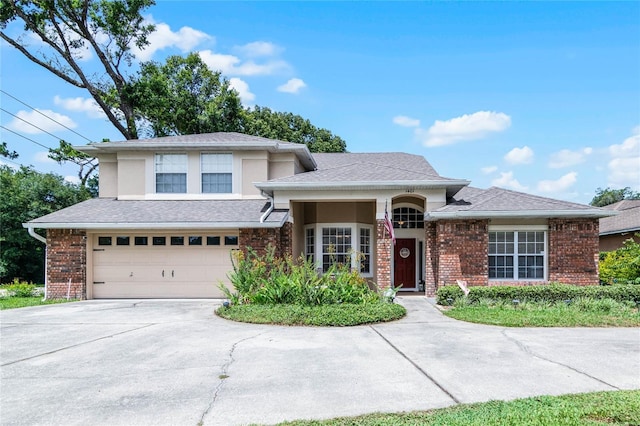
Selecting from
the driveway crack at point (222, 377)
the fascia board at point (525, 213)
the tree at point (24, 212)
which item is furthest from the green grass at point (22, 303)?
the fascia board at point (525, 213)

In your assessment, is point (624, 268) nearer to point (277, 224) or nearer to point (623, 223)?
point (623, 223)

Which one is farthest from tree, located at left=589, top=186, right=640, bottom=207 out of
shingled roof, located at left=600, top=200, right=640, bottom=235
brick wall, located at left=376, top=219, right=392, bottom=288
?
brick wall, located at left=376, top=219, right=392, bottom=288

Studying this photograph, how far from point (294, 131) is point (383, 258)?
2624 centimetres

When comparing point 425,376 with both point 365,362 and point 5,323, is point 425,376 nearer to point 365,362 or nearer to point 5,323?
point 365,362

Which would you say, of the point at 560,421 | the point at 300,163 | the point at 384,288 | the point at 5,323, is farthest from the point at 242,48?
the point at 560,421

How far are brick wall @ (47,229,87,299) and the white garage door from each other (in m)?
0.47

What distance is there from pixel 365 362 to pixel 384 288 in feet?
25.0

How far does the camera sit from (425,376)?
6012 millimetres

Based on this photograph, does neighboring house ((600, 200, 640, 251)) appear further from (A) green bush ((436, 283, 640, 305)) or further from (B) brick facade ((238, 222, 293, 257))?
(B) brick facade ((238, 222, 293, 257))

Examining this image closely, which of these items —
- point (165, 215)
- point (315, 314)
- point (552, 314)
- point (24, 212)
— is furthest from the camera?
point (24, 212)

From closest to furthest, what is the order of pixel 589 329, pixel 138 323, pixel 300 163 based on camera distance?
pixel 589 329, pixel 138 323, pixel 300 163

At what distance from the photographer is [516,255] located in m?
14.1

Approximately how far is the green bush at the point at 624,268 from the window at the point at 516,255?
2774 millimetres

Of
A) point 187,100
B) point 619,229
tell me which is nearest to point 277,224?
point 619,229
